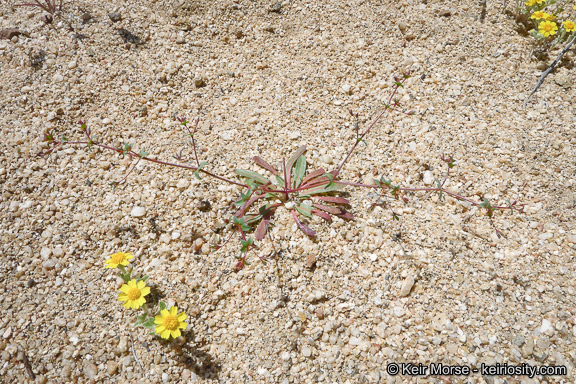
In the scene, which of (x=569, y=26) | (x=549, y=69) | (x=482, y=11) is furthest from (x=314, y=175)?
(x=569, y=26)

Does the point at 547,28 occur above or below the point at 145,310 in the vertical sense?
above

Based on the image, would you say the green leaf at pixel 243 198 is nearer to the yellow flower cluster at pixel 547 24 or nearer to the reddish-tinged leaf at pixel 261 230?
the reddish-tinged leaf at pixel 261 230

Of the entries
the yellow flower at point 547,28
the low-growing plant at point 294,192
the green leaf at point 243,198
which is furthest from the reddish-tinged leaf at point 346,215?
the yellow flower at point 547,28

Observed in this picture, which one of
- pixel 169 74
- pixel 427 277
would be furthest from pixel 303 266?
pixel 169 74

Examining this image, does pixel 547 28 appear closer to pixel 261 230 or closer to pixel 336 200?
pixel 336 200

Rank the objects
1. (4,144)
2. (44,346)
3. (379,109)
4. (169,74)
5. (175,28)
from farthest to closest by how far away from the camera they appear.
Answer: (175,28) < (169,74) < (379,109) < (4,144) < (44,346)

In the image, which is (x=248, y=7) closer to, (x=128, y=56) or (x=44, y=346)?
(x=128, y=56)
